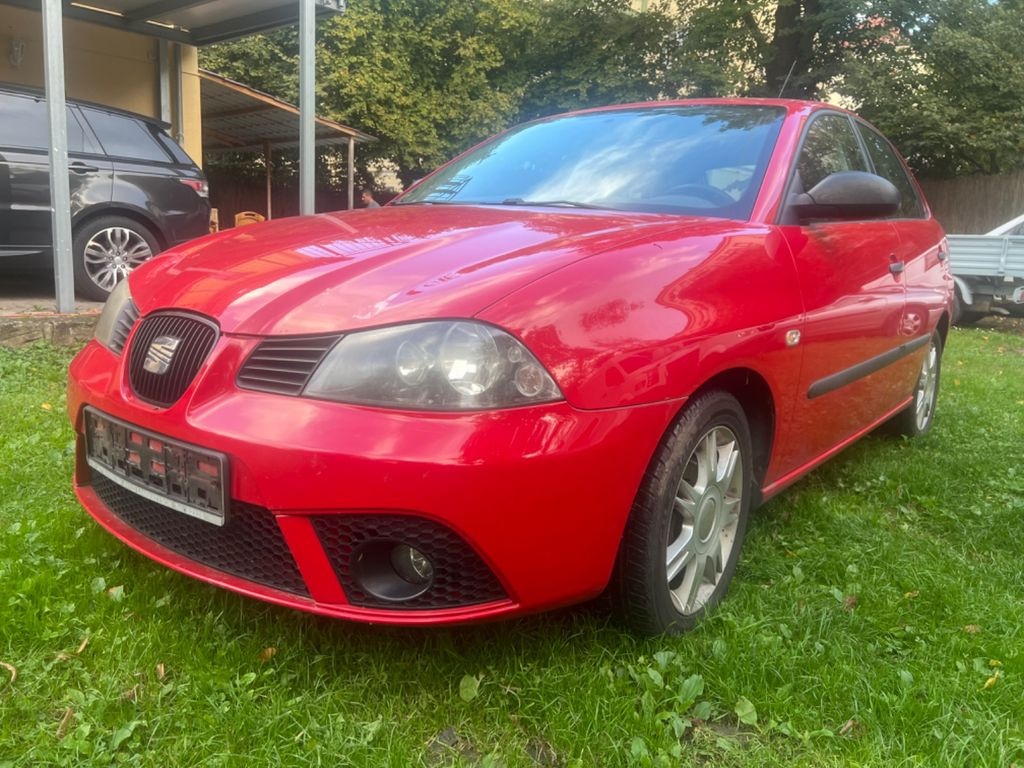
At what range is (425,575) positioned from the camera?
1.77 meters

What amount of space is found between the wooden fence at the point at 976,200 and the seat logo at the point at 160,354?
1652 centimetres

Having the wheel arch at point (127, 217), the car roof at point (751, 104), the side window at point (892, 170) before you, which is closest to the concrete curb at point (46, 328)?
the wheel arch at point (127, 217)

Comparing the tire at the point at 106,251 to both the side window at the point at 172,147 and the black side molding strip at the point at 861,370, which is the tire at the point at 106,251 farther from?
the black side molding strip at the point at 861,370

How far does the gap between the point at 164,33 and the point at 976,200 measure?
46.6 ft

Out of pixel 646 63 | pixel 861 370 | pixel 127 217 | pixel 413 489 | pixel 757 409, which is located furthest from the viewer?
pixel 646 63

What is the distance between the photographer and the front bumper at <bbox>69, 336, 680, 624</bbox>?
1615mm

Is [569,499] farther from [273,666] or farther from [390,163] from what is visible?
[390,163]

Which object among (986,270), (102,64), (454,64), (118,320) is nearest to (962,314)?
(986,270)

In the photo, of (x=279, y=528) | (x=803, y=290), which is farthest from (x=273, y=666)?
(x=803, y=290)

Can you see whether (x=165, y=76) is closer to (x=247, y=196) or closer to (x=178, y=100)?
(x=178, y=100)

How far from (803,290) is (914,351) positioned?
1.55 metres

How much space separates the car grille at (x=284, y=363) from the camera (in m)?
1.72

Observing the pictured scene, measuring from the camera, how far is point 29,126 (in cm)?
585

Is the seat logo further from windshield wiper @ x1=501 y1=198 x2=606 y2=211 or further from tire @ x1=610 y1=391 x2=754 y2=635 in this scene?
windshield wiper @ x1=501 y1=198 x2=606 y2=211
